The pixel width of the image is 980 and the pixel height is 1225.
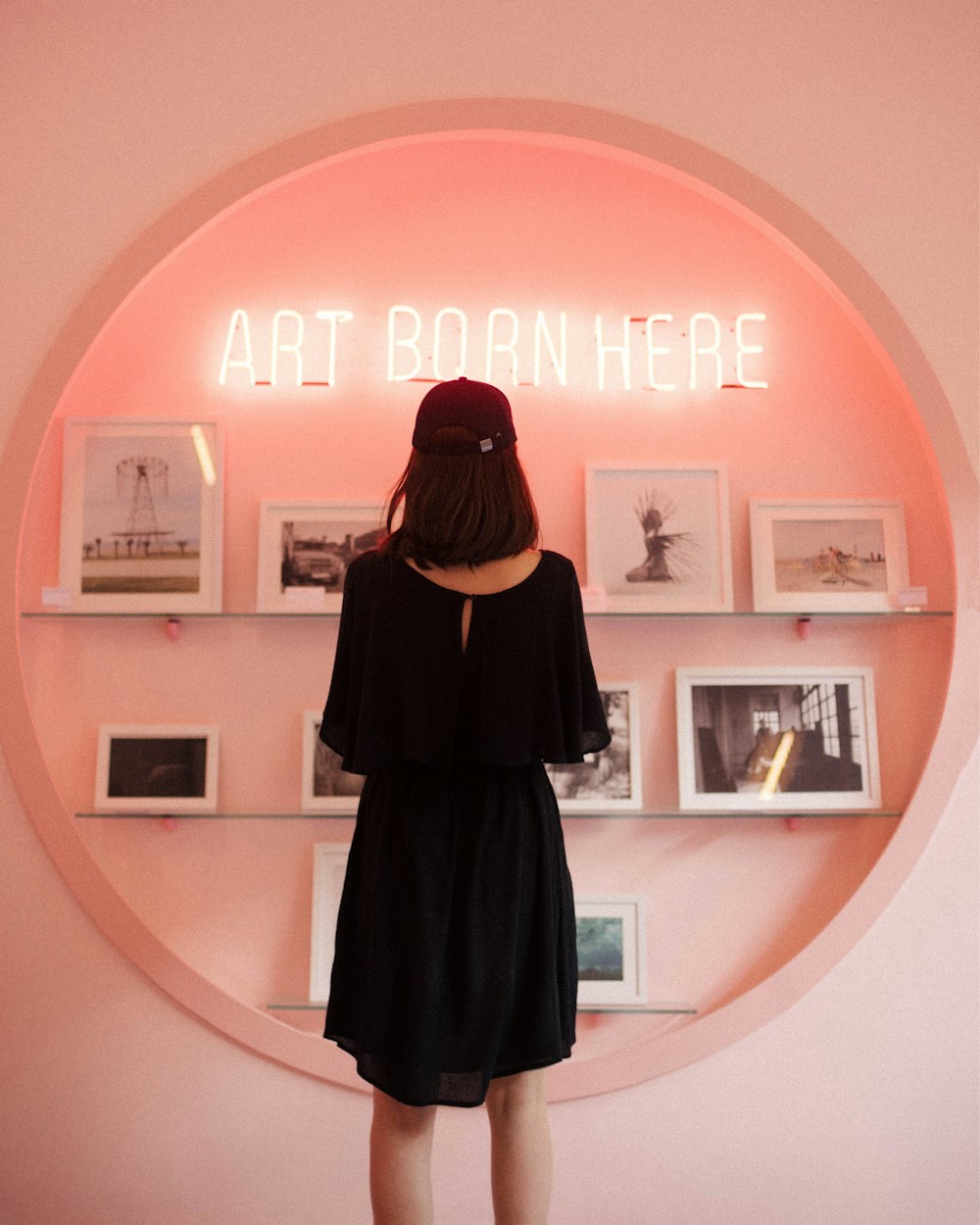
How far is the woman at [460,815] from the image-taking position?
1.81 meters

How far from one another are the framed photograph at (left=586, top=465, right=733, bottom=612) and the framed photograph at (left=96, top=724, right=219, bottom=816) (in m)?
1.14

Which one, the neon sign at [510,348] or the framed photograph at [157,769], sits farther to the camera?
the neon sign at [510,348]

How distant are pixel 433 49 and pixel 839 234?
117 cm

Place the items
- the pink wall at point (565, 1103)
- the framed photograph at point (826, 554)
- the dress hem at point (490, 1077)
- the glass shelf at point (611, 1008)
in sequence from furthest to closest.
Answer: the framed photograph at point (826, 554), the glass shelf at point (611, 1008), the pink wall at point (565, 1103), the dress hem at point (490, 1077)

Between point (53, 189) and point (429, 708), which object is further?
point (53, 189)

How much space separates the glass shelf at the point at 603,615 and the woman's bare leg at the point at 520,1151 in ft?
4.03

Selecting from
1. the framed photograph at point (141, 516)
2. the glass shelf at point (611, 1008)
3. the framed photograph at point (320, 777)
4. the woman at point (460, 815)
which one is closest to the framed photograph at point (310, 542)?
the framed photograph at point (141, 516)

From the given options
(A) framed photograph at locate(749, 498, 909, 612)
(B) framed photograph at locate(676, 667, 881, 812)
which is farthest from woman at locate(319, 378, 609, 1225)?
(A) framed photograph at locate(749, 498, 909, 612)

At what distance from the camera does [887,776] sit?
9.21ft

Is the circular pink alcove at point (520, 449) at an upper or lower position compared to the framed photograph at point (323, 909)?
upper

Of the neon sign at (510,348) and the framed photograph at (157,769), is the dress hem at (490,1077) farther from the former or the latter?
the neon sign at (510,348)

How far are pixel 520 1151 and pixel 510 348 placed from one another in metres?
1.97

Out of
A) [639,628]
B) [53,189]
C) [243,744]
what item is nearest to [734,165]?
[639,628]

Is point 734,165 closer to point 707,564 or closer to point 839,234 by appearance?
point 839,234
